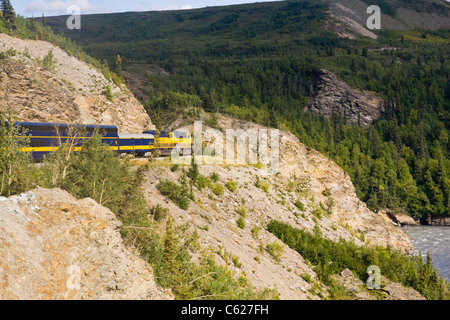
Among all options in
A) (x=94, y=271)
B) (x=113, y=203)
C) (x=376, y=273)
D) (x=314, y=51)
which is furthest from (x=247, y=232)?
(x=314, y=51)

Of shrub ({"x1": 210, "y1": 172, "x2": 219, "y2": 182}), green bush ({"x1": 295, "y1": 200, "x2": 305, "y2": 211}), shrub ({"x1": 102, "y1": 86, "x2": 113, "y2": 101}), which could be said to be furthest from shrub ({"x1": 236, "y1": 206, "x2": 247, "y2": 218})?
shrub ({"x1": 102, "y1": 86, "x2": 113, "y2": 101})

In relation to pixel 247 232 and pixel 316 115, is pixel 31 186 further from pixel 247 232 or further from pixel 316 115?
pixel 316 115

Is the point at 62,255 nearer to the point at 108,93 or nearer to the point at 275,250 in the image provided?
the point at 275,250

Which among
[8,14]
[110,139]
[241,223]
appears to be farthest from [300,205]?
[8,14]

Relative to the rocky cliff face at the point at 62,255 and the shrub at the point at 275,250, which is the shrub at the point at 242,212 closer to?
the shrub at the point at 275,250

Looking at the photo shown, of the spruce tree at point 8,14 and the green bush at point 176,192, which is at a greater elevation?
the spruce tree at point 8,14

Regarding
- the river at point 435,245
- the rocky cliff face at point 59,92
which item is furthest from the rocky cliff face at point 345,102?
the rocky cliff face at point 59,92
